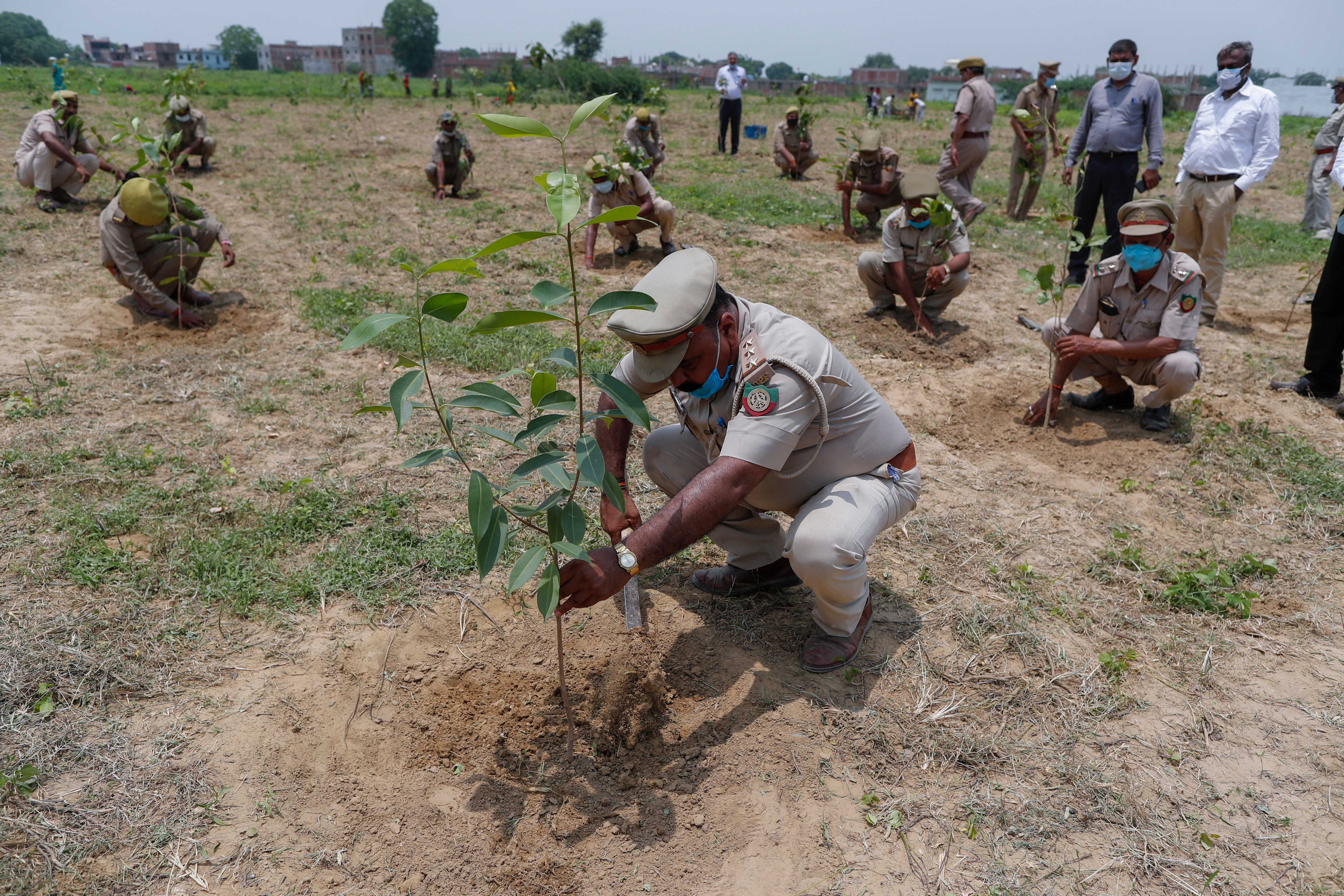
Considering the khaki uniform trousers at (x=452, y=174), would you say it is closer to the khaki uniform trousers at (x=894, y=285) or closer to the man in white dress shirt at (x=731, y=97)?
the man in white dress shirt at (x=731, y=97)

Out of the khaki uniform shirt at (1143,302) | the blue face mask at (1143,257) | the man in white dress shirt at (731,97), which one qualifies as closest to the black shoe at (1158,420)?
the khaki uniform shirt at (1143,302)

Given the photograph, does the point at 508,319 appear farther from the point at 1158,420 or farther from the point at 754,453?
the point at 1158,420

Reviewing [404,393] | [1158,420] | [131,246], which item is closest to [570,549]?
[404,393]

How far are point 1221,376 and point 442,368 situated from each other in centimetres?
471

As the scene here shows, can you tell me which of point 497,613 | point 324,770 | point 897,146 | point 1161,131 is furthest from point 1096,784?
point 897,146

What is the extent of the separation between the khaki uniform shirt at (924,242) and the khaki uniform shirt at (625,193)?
222cm

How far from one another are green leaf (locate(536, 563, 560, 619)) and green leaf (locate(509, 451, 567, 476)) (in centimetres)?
22

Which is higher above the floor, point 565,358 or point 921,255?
point 921,255

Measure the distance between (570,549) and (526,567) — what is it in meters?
0.11

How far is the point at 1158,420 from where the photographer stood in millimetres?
4133

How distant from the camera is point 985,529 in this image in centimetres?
329

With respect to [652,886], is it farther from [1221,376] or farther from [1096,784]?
[1221,376]

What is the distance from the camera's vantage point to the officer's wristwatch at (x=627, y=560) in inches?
74.8

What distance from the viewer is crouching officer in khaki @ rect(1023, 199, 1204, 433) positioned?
12.6 ft
